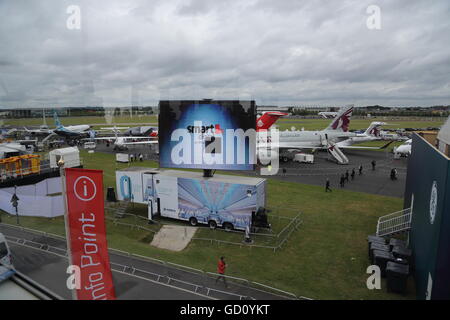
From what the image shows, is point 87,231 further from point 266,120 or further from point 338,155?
point 338,155

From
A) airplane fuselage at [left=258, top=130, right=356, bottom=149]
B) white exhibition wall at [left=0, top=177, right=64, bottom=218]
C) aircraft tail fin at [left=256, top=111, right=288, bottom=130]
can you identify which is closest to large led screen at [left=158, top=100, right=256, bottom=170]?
white exhibition wall at [left=0, top=177, right=64, bottom=218]

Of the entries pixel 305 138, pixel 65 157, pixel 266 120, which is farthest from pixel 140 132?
pixel 65 157

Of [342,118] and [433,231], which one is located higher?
[342,118]

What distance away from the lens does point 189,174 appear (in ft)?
67.1

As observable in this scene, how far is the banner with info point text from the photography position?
7875 mm

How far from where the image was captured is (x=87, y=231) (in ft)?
26.5

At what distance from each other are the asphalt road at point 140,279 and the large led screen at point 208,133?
24.3 ft

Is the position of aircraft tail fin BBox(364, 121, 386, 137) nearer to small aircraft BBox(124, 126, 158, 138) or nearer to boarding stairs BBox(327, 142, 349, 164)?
boarding stairs BBox(327, 142, 349, 164)

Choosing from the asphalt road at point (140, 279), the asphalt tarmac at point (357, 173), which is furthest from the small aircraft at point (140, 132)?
the asphalt road at point (140, 279)

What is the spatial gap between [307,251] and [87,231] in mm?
11971

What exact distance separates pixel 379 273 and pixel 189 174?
12.4m

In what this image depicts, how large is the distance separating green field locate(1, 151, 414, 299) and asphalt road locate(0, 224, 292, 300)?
45.0 inches
